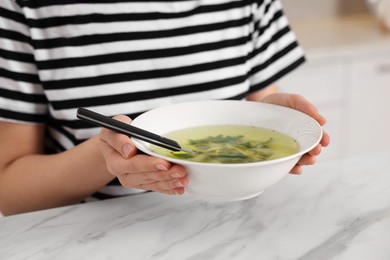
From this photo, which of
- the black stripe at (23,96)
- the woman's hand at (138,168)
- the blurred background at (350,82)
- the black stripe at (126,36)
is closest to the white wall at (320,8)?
the blurred background at (350,82)

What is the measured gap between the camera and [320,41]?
2.29 meters

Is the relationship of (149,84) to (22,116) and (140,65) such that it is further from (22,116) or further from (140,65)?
(22,116)

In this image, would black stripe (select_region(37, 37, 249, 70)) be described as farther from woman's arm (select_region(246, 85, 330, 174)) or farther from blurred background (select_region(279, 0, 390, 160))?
blurred background (select_region(279, 0, 390, 160))

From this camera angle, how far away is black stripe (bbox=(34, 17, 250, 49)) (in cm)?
108

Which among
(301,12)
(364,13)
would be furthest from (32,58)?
(364,13)

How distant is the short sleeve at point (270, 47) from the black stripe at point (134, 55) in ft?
0.21

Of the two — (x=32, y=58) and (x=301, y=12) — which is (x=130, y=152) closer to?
(x=32, y=58)

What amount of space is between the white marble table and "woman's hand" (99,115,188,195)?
0.24 feet

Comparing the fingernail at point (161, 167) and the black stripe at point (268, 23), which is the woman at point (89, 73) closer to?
the black stripe at point (268, 23)

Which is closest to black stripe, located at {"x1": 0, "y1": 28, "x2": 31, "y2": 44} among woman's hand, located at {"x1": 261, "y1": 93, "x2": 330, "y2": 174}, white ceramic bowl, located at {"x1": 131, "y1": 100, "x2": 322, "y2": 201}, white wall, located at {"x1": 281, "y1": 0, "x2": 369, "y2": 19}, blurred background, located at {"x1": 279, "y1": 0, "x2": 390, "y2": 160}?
white ceramic bowl, located at {"x1": 131, "y1": 100, "x2": 322, "y2": 201}

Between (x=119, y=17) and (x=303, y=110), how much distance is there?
392 millimetres

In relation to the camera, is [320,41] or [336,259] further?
[320,41]

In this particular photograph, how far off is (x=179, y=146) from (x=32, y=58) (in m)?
0.41

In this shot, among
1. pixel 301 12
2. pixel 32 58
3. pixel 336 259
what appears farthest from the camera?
pixel 301 12
